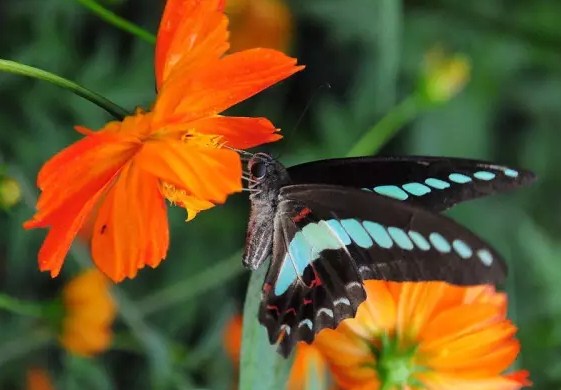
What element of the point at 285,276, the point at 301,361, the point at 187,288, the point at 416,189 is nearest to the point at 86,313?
the point at 187,288

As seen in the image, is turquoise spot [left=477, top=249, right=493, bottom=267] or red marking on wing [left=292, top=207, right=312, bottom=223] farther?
red marking on wing [left=292, top=207, right=312, bottom=223]

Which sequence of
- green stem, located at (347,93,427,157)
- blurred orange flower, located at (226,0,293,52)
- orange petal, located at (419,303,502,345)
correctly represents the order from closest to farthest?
orange petal, located at (419,303,502,345) < green stem, located at (347,93,427,157) < blurred orange flower, located at (226,0,293,52)

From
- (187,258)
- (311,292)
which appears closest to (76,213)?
(311,292)

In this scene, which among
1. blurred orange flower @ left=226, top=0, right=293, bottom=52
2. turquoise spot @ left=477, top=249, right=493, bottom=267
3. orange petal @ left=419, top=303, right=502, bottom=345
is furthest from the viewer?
blurred orange flower @ left=226, top=0, right=293, bottom=52

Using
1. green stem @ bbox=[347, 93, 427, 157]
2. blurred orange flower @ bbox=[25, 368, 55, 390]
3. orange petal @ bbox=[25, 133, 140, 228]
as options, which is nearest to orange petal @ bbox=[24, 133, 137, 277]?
orange petal @ bbox=[25, 133, 140, 228]

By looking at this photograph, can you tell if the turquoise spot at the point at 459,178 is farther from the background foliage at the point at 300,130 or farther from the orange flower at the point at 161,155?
the background foliage at the point at 300,130

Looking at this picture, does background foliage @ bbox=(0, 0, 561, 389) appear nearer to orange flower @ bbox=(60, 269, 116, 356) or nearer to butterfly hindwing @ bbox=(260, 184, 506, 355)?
orange flower @ bbox=(60, 269, 116, 356)
